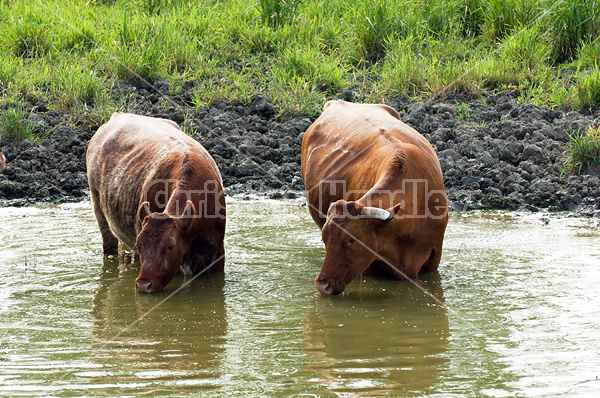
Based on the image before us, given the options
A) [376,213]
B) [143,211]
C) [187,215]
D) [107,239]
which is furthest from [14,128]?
[376,213]

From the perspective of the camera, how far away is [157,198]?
7535mm

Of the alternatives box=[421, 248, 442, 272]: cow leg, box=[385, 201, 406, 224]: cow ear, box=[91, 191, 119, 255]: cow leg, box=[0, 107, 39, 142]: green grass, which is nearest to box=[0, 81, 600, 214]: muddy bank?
box=[0, 107, 39, 142]: green grass

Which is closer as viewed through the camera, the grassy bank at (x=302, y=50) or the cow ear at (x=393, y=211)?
the cow ear at (x=393, y=211)

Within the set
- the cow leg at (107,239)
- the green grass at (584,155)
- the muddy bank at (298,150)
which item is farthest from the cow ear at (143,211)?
the green grass at (584,155)

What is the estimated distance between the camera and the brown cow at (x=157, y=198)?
22.9 feet

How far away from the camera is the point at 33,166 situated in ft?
37.8

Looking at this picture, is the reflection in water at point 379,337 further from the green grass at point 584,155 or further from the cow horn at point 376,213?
the green grass at point 584,155

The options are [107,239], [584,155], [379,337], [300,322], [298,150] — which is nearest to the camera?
[379,337]

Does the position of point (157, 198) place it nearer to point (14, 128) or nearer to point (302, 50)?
point (14, 128)

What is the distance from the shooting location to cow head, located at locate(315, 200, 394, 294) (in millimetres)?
6727

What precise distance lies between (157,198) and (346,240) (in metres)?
Answer: 1.78

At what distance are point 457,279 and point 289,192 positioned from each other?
3992 mm

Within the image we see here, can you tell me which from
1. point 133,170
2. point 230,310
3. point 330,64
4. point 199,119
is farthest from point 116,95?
point 230,310

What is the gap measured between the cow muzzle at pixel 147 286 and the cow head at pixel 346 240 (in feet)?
4.15
